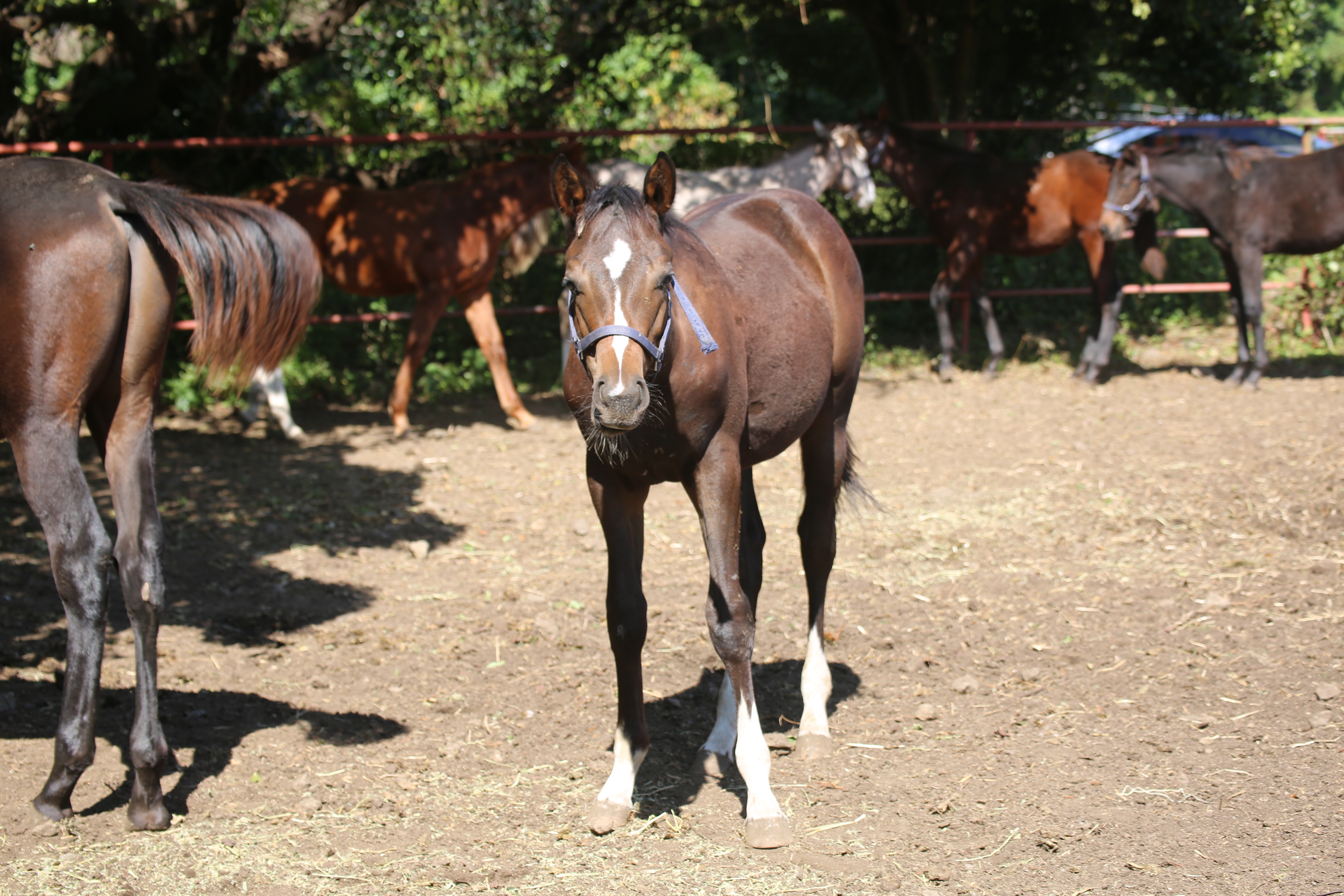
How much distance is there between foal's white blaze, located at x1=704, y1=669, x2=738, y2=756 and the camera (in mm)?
3318

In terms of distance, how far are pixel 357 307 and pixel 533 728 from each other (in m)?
6.78

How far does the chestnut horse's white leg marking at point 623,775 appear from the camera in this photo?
2932 mm

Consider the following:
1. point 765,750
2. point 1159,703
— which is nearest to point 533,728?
point 765,750

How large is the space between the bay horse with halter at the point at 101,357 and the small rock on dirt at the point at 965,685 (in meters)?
2.57

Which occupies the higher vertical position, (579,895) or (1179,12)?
(1179,12)

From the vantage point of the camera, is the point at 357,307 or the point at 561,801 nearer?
the point at 561,801

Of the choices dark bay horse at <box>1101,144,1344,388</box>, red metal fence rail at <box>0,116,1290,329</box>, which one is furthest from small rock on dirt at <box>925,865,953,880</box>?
dark bay horse at <box>1101,144,1344,388</box>

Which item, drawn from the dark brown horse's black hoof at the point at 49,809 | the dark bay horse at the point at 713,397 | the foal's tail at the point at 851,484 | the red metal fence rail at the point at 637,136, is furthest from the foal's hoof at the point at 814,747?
the red metal fence rail at the point at 637,136

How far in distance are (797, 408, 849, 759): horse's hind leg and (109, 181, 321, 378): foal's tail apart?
5.54 feet

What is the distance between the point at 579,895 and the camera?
8.38ft

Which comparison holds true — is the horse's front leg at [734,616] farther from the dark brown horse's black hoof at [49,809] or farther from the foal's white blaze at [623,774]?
the dark brown horse's black hoof at [49,809]

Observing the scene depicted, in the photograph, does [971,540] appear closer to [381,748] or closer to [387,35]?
[381,748]

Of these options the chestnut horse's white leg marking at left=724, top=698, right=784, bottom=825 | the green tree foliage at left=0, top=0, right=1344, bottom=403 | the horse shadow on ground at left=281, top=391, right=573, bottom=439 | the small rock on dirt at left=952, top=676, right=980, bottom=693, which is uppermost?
the green tree foliage at left=0, top=0, right=1344, bottom=403

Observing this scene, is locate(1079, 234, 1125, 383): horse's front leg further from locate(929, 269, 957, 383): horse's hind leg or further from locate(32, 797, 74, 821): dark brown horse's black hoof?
locate(32, 797, 74, 821): dark brown horse's black hoof
